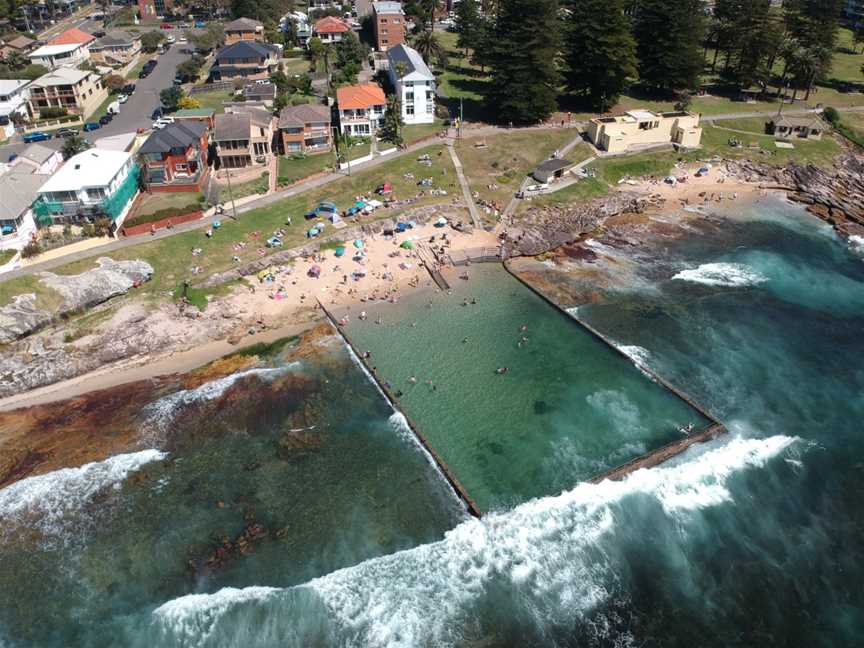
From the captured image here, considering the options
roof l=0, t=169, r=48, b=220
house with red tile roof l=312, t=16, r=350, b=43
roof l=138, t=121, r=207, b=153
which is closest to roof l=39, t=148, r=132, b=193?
roof l=0, t=169, r=48, b=220

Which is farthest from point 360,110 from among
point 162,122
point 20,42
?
point 20,42

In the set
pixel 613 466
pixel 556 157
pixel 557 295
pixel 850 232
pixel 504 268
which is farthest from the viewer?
pixel 556 157

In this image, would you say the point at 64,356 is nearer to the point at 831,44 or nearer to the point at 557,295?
the point at 557,295

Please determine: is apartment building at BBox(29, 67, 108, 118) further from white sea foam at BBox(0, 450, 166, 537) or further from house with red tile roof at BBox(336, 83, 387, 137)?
white sea foam at BBox(0, 450, 166, 537)

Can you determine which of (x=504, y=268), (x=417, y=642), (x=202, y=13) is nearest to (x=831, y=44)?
(x=504, y=268)

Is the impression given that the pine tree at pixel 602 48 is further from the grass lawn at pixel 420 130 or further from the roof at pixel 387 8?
the roof at pixel 387 8
